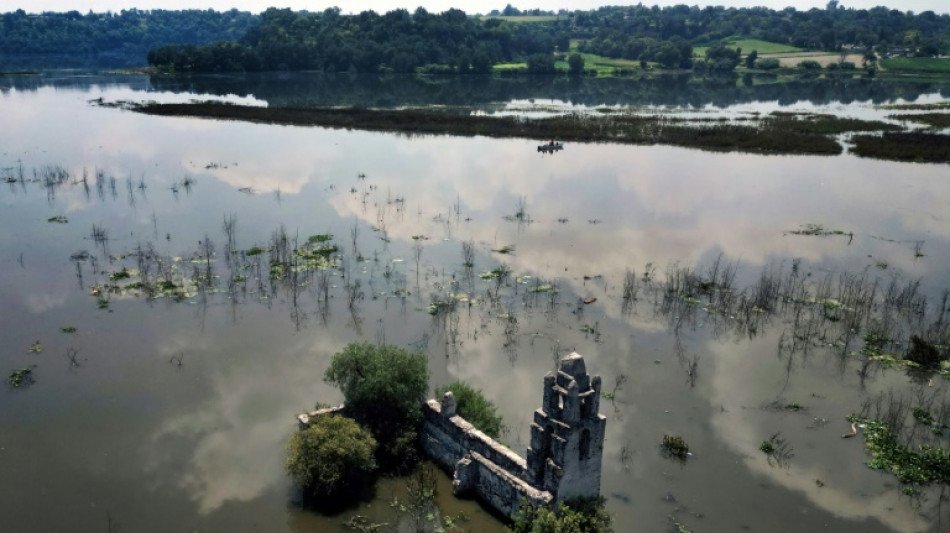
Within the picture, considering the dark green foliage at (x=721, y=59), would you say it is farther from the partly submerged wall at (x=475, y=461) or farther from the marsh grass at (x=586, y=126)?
the partly submerged wall at (x=475, y=461)

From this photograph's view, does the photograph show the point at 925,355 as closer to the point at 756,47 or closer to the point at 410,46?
the point at 410,46

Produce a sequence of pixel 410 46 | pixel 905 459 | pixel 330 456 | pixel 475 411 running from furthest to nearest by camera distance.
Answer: pixel 410 46 < pixel 905 459 < pixel 475 411 < pixel 330 456

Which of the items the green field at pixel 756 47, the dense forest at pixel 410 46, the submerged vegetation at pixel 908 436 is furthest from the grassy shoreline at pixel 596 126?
Result: the green field at pixel 756 47

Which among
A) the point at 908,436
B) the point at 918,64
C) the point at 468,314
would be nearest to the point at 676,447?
the point at 908,436

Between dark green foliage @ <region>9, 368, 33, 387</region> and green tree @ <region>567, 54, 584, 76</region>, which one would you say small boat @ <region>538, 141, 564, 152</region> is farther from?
green tree @ <region>567, 54, 584, 76</region>

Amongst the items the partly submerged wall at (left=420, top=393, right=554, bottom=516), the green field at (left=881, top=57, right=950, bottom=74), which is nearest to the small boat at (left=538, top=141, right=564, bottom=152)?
the partly submerged wall at (left=420, top=393, right=554, bottom=516)

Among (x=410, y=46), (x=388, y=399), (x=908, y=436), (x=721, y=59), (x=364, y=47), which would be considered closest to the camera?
(x=388, y=399)
